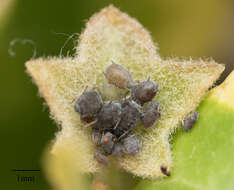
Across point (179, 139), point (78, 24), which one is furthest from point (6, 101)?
point (179, 139)

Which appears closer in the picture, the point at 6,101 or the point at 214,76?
the point at 214,76

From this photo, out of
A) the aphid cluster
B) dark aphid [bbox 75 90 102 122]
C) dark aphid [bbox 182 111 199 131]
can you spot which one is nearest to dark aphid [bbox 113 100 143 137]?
the aphid cluster

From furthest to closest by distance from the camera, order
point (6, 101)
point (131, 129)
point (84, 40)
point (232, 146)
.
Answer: point (6, 101), point (84, 40), point (131, 129), point (232, 146)

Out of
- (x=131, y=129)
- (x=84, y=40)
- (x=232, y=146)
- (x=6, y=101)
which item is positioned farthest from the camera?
(x=6, y=101)

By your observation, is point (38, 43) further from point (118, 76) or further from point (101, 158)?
point (101, 158)

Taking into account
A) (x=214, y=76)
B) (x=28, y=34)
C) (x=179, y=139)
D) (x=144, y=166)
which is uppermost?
(x=28, y=34)

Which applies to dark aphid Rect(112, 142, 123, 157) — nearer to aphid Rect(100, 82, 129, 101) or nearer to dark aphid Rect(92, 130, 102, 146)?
dark aphid Rect(92, 130, 102, 146)

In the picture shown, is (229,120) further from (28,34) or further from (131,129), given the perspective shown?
(28,34)

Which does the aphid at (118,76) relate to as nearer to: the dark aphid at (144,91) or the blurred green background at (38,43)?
the dark aphid at (144,91)
